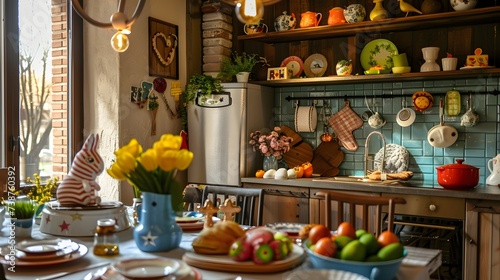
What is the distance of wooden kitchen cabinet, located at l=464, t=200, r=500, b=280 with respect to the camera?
9.26ft

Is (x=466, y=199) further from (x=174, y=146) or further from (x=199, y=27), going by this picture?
(x=199, y=27)

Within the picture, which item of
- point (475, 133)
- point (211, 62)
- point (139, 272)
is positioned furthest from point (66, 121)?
point (475, 133)

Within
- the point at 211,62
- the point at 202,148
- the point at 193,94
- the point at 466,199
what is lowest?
the point at 466,199

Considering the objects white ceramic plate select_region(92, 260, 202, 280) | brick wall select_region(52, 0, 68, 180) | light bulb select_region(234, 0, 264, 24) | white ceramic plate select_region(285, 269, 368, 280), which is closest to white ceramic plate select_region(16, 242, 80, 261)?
white ceramic plate select_region(92, 260, 202, 280)

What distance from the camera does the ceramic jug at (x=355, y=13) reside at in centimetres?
361

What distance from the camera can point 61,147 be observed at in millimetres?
3383

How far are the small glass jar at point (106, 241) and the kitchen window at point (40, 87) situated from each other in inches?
65.9

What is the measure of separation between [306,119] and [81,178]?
2.35 metres

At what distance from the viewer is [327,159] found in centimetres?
392

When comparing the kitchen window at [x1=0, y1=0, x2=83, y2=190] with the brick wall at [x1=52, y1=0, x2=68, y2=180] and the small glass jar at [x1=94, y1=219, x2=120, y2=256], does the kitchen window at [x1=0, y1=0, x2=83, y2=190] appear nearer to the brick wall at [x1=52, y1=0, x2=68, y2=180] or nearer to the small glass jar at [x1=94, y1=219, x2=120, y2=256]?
the brick wall at [x1=52, y1=0, x2=68, y2=180]

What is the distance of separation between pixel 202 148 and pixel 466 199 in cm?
196

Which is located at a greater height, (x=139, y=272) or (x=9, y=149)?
(x=9, y=149)

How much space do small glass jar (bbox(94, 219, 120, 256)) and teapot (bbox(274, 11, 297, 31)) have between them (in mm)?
2662

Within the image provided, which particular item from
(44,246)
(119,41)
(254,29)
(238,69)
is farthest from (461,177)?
(44,246)
